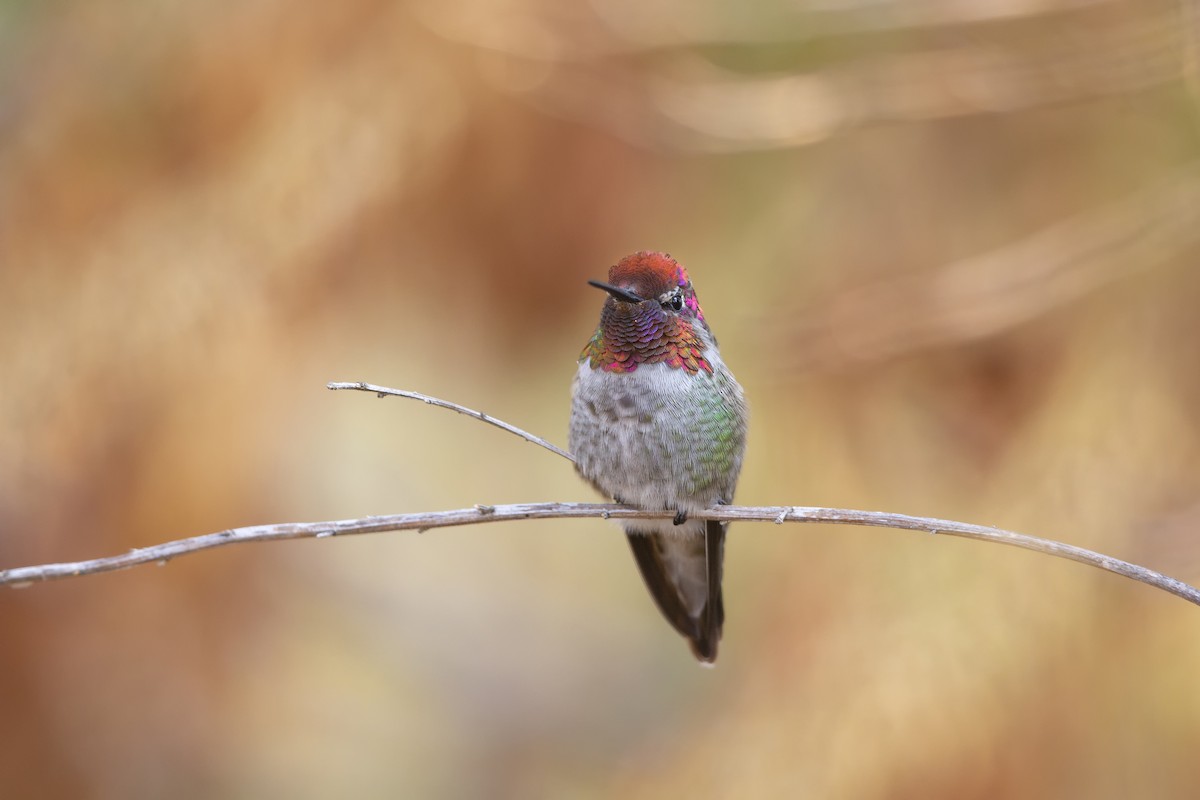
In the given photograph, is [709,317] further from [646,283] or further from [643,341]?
[646,283]

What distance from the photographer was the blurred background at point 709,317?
116 inches

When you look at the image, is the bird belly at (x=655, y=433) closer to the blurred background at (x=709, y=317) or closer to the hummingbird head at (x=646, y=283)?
the hummingbird head at (x=646, y=283)

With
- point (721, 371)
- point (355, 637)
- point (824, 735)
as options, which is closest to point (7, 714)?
point (355, 637)

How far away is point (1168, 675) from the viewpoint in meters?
2.83

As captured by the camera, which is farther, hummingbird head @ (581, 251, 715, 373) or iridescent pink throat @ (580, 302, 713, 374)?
iridescent pink throat @ (580, 302, 713, 374)

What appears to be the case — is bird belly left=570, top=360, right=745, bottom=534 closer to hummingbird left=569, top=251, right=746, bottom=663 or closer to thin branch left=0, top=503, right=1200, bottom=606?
hummingbird left=569, top=251, right=746, bottom=663

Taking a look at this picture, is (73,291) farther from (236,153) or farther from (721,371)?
(721,371)

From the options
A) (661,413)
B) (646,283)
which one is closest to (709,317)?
(661,413)

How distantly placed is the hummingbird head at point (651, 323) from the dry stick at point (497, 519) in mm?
328

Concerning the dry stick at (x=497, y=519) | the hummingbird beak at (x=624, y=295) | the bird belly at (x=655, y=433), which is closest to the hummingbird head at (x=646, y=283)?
the hummingbird beak at (x=624, y=295)

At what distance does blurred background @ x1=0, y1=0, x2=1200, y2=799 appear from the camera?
9.64ft

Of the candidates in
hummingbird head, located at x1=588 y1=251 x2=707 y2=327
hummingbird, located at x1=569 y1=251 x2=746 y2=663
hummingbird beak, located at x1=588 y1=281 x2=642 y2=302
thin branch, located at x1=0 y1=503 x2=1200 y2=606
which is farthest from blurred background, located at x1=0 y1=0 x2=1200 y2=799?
thin branch, located at x1=0 y1=503 x2=1200 y2=606

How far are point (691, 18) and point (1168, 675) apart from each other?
263 centimetres

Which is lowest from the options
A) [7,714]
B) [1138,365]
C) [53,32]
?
[7,714]
